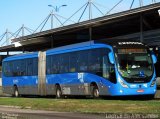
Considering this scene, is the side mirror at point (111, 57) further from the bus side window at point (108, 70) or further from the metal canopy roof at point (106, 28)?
the metal canopy roof at point (106, 28)

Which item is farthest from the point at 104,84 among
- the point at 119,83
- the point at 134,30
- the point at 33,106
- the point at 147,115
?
the point at 134,30

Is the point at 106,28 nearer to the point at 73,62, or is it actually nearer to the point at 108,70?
the point at 73,62

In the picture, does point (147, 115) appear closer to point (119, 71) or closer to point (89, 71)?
point (119, 71)

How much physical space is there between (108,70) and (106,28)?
66.4 feet

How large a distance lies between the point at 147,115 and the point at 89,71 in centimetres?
1152

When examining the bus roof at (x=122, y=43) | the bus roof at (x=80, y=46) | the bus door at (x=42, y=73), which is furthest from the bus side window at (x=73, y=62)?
the bus door at (x=42, y=73)

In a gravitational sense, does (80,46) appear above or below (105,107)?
above

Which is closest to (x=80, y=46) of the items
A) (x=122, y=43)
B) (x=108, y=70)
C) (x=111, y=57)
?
(x=122, y=43)

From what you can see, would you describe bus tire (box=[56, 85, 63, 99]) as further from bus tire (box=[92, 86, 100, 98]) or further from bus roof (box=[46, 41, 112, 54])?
bus tire (box=[92, 86, 100, 98])

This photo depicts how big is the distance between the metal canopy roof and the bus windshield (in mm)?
6350

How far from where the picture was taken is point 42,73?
35469 millimetres

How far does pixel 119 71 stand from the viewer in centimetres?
2661

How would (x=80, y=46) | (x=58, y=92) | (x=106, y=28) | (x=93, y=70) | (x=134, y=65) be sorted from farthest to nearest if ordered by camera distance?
(x=106, y=28) → (x=58, y=92) → (x=80, y=46) → (x=93, y=70) → (x=134, y=65)

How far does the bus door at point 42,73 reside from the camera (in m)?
35.3
